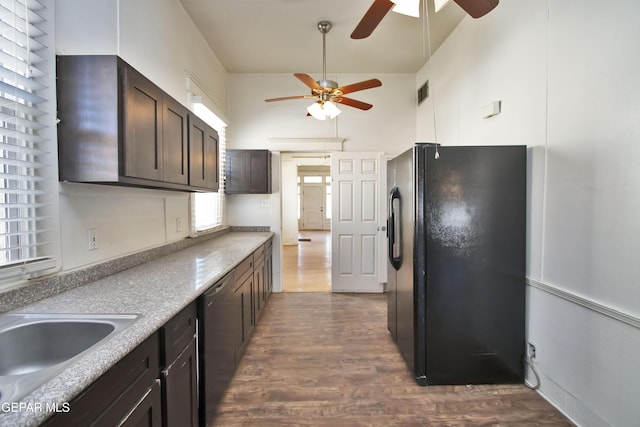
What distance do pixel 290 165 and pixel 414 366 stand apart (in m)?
7.04

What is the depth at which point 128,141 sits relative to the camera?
148cm

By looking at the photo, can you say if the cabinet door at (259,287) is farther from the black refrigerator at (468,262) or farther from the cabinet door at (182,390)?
the black refrigerator at (468,262)

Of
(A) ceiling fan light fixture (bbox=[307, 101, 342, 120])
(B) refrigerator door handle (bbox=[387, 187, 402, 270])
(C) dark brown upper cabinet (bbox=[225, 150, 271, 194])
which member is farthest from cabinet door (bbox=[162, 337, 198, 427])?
(C) dark brown upper cabinet (bbox=[225, 150, 271, 194])

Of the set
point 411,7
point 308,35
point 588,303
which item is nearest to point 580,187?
point 588,303

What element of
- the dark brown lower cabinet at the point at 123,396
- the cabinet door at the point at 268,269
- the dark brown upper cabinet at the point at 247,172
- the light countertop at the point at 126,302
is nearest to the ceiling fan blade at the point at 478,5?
the light countertop at the point at 126,302

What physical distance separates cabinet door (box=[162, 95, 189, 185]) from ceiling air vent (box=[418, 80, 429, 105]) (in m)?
3.19

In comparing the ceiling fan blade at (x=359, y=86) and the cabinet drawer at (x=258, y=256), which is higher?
the ceiling fan blade at (x=359, y=86)

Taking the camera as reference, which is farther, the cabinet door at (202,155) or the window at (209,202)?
the window at (209,202)

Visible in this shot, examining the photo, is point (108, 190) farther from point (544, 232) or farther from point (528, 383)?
point (528, 383)

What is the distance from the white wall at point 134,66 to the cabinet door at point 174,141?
12.9 inches

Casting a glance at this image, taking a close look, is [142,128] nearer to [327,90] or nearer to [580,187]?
[327,90]

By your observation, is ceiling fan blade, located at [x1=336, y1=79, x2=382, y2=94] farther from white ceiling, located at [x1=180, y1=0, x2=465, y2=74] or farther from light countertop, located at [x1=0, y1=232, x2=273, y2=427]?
light countertop, located at [x1=0, y1=232, x2=273, y2=427]

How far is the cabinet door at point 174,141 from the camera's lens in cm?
187

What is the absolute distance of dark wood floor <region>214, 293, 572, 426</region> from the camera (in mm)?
1780
